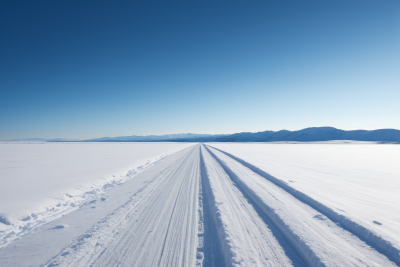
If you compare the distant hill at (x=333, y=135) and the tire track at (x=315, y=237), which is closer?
the tire track at (x=315, y=237)

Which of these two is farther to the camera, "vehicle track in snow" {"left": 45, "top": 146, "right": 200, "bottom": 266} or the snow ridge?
the snow ridge

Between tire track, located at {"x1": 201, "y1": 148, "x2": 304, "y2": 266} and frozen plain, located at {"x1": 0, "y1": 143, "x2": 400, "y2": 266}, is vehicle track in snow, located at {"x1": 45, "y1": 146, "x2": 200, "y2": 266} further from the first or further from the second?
tire track, located at {"x1": 201, "y1": 148, "x2": 304, "y2": 266}

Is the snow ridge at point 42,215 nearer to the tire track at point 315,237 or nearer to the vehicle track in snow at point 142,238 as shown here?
the vehicle track in snow at point 142,238

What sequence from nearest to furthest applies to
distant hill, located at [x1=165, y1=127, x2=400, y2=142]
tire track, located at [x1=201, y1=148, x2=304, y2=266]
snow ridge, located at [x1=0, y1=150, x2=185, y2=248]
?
tire track, located at [x1=201, y1=148, x2=304, y2=266] < snow ridge, located at [x1=0, y1=150, x2=185, y2=248] < distant hill, located at [x1=165, y1=127, x2=400, y2=142]

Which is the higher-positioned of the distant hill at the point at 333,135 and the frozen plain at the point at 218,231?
the distant hill at the point at 333,135

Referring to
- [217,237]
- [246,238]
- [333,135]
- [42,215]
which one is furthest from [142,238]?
[333,135]

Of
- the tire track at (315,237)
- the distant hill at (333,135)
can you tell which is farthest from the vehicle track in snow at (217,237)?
the distant hill at (333,135)

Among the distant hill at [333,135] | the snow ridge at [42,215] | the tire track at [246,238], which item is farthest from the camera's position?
the distant hill at [333,135]

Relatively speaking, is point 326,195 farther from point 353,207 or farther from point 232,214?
point 232,214

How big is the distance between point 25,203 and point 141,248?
4381 millimetres

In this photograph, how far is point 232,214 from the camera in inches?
170

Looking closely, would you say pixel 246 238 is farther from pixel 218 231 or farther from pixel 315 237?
pixel 315 237

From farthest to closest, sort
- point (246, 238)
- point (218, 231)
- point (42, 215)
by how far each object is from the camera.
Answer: point (42, 215) → point (218, 231) → point (246, 238)

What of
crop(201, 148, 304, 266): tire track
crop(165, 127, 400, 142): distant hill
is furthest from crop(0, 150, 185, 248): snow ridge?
crop(165, 127, 400, 142): distant hill
